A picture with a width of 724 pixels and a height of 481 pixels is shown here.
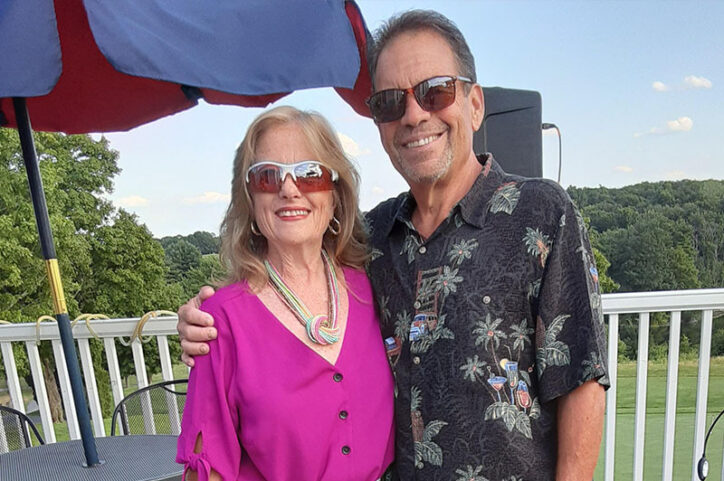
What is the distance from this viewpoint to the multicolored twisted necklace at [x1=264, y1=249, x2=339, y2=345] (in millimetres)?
1256

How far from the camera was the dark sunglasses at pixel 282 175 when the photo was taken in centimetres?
128

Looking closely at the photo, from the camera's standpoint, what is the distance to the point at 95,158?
616 inches

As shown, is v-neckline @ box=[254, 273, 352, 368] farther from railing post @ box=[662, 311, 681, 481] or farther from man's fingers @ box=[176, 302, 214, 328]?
railing post @ box=[662, 311, 681, 481]

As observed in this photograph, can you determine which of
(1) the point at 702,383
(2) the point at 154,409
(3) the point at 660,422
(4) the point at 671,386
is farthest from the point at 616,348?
(3) the point at 660,422

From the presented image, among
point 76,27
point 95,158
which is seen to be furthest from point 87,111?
point 95,158

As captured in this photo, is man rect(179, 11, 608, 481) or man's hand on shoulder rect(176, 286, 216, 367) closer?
man rect(179, 11, 608, 481)

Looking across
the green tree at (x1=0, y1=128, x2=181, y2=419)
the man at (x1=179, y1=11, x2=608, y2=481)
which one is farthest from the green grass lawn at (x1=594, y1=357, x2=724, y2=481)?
the green tree at (x1=0, y1=128, x2=181, y2=419)

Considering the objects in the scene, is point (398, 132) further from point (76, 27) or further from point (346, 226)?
point (76, 27)

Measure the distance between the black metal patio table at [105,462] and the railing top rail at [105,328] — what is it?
0.60 metres

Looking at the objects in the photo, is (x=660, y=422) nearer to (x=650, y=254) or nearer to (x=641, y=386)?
(x=650, y=254)

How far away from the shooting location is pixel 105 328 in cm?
290

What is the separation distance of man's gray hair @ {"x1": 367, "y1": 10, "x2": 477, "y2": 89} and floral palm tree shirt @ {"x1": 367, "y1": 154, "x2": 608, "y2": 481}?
0.34 metres

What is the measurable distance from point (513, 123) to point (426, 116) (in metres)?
0.97

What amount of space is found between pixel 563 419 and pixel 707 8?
539 inches
